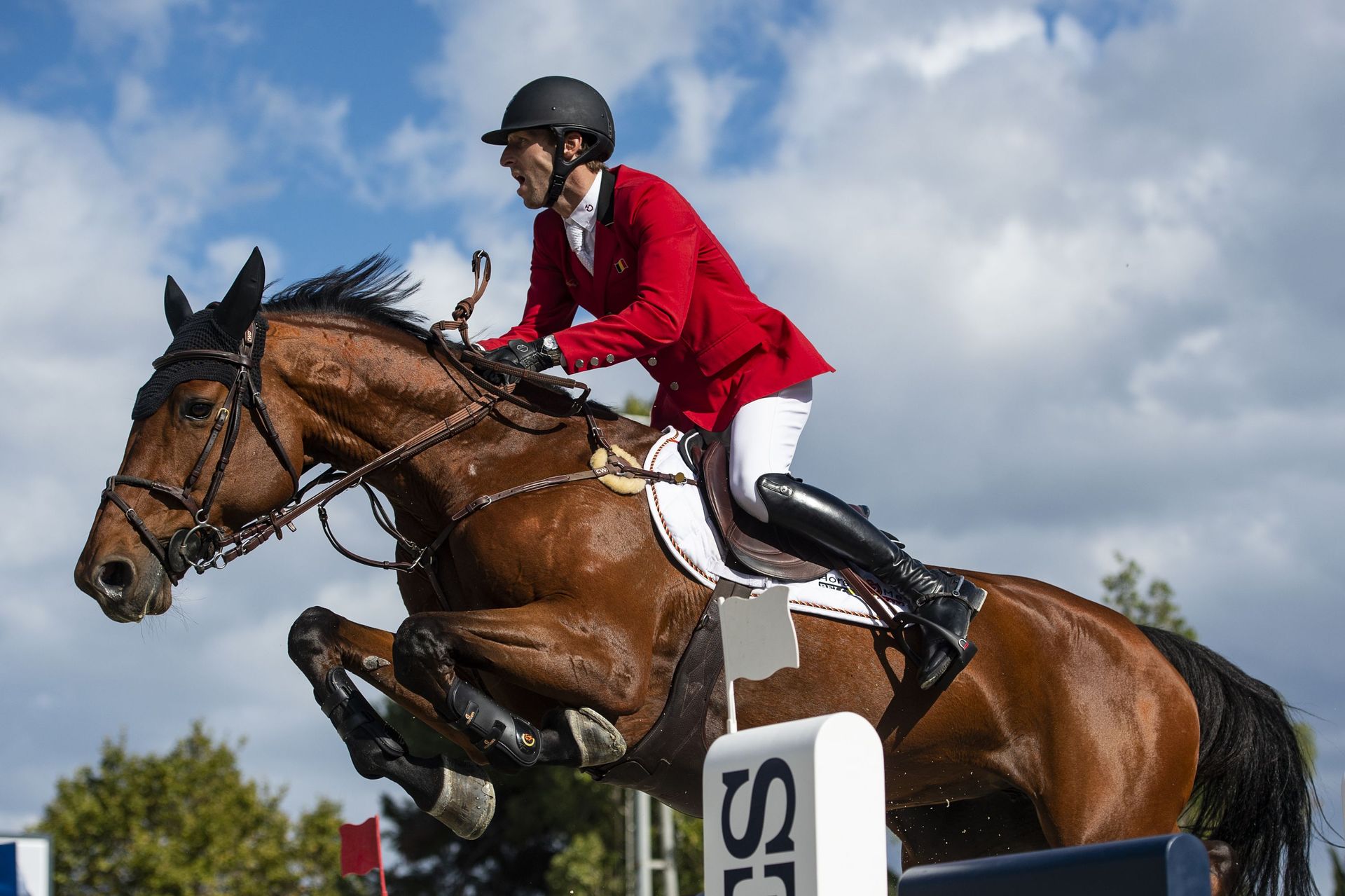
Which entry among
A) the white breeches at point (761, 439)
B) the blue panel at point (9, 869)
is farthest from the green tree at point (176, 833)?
the white breeches at point (761, 439)

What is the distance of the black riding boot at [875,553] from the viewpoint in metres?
4.45

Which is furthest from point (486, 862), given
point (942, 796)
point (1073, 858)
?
point (1073, 858)

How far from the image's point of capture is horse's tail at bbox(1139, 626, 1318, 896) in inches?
219

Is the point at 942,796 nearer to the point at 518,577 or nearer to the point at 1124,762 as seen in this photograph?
the point at 1124,762

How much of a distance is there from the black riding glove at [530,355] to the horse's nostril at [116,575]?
1284mm

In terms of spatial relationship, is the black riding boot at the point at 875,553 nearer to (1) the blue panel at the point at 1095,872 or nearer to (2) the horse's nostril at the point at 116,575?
(1) the blue panel at the point at 1095,872

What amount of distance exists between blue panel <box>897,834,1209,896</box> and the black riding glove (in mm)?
2195

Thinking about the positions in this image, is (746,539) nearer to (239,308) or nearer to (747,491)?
(747,491)

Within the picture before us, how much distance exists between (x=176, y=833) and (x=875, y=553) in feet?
62.8

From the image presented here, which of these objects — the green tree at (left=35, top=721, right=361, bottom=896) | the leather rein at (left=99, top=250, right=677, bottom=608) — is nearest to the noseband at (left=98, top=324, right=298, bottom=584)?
the leather rein at (left=99, top=250, right=677, bottom=608)

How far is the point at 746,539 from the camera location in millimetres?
4516

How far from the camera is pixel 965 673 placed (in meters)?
4.79

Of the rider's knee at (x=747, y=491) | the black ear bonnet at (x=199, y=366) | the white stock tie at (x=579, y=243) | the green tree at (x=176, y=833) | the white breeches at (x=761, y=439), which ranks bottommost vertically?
the green tree at (x=176, y=833)

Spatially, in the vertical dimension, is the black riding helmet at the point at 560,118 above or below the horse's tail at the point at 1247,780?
above
